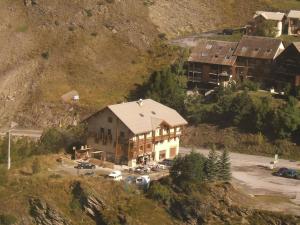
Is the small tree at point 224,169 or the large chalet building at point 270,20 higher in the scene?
the large chalet building at point 270,20

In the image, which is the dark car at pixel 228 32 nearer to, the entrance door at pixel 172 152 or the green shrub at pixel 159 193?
the entrance door at pixel 172 152

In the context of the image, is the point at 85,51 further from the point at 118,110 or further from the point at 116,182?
the point at 116,182

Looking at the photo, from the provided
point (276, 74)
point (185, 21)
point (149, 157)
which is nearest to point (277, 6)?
point (185, 21)

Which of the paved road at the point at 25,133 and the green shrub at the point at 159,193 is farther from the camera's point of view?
the paved road at the point at 25,133

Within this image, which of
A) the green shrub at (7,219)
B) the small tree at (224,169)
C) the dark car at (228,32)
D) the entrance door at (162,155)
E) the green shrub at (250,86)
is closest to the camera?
the green shrub at (7,219)

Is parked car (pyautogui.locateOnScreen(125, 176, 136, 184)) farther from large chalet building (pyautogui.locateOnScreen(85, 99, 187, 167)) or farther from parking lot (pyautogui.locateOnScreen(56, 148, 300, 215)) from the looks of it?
large chalet building (pyautogui.locateOnScreen(85, 99, 187, 167))

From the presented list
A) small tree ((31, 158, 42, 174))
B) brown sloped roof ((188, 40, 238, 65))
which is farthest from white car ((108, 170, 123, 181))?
brown sloped roof ((188, 40, 238, 65))

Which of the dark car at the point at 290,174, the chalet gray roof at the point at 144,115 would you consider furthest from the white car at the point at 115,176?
the dark car at the point at 290,174
